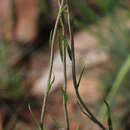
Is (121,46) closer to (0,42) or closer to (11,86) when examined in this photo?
(11,86)

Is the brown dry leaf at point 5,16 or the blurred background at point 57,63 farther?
the brown dry leaf at point 5,16

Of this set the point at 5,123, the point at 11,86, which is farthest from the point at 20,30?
the point at 5,123

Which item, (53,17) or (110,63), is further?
(53,17)

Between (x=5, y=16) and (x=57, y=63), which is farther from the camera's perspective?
(x=5, y=16)

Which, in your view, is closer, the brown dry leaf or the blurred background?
the blurred background

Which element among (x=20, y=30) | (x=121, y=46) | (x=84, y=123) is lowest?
(x=20, y=30)

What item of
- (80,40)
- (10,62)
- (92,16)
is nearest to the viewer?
(92,16)

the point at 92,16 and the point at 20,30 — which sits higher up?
the point at 92,16

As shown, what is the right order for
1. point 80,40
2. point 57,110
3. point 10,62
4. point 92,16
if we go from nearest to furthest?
point 92,16, point 57,110, point 10,62, point 80,40
